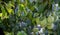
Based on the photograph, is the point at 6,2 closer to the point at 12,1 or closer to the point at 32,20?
the point at 12,1

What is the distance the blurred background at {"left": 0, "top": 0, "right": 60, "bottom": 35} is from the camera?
3.00 ft

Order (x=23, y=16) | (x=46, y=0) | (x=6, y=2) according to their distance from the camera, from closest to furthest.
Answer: (x=46, y=0) → (x=23, y=16) → (x=6, y=2)

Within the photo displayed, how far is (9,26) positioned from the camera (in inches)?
46.3

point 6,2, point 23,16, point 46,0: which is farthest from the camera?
point 6,2

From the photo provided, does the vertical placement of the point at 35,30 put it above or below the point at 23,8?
below

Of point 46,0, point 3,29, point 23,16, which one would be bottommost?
point 3,29

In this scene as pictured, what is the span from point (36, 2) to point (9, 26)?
0.34 m

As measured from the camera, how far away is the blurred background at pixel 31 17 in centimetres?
92

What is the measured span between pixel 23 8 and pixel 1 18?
213 mm

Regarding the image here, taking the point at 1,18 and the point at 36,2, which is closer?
the point at 36,2

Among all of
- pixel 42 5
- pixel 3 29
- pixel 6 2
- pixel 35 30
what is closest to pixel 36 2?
pixel 42 5

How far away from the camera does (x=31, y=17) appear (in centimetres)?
103

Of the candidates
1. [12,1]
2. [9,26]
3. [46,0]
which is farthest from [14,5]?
[46,0]

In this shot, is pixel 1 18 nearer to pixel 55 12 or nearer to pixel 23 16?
pixel 23 16
